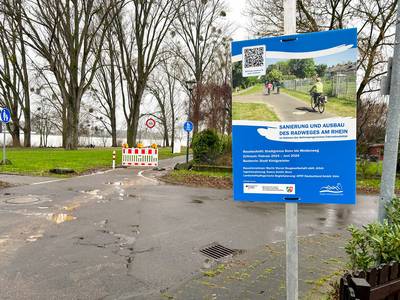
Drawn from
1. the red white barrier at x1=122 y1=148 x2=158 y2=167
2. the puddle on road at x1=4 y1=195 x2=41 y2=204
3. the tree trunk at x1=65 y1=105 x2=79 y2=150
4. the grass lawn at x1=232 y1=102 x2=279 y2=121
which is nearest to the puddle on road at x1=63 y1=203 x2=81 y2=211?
the puddle on road at x1=4 y1=195 x2=41 y2=204

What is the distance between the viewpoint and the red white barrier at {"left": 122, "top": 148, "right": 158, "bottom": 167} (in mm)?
20219

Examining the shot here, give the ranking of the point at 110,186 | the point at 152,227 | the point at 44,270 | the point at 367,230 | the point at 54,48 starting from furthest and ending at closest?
the point at 54,48 < the point at 110,186 < the point at 152,227 < the point at 44,270 < the point at 367,230

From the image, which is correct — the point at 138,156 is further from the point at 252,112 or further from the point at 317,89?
the point at 317,89

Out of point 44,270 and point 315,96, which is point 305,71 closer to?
point 315,96

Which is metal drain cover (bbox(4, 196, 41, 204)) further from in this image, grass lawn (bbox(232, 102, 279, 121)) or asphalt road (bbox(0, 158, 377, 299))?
grass lawn (bbox(232, 102, 279, 121))

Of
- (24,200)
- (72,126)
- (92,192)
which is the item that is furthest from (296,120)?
(72,126)

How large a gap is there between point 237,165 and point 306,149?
1.95 feet

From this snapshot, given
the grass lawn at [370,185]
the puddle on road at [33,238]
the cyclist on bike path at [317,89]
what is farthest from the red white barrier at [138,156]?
the cyclist on bike path at [317,89]

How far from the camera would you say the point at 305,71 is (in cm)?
275

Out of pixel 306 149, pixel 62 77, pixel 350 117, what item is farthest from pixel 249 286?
pixel 62 77

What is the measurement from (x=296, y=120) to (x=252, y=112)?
0.38 metres

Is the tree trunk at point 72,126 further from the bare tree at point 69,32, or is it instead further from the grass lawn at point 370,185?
the grass lawn at point 370,185

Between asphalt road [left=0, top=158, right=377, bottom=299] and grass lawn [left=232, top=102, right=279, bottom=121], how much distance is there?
2335 millimetres

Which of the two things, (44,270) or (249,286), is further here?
(44,270)
